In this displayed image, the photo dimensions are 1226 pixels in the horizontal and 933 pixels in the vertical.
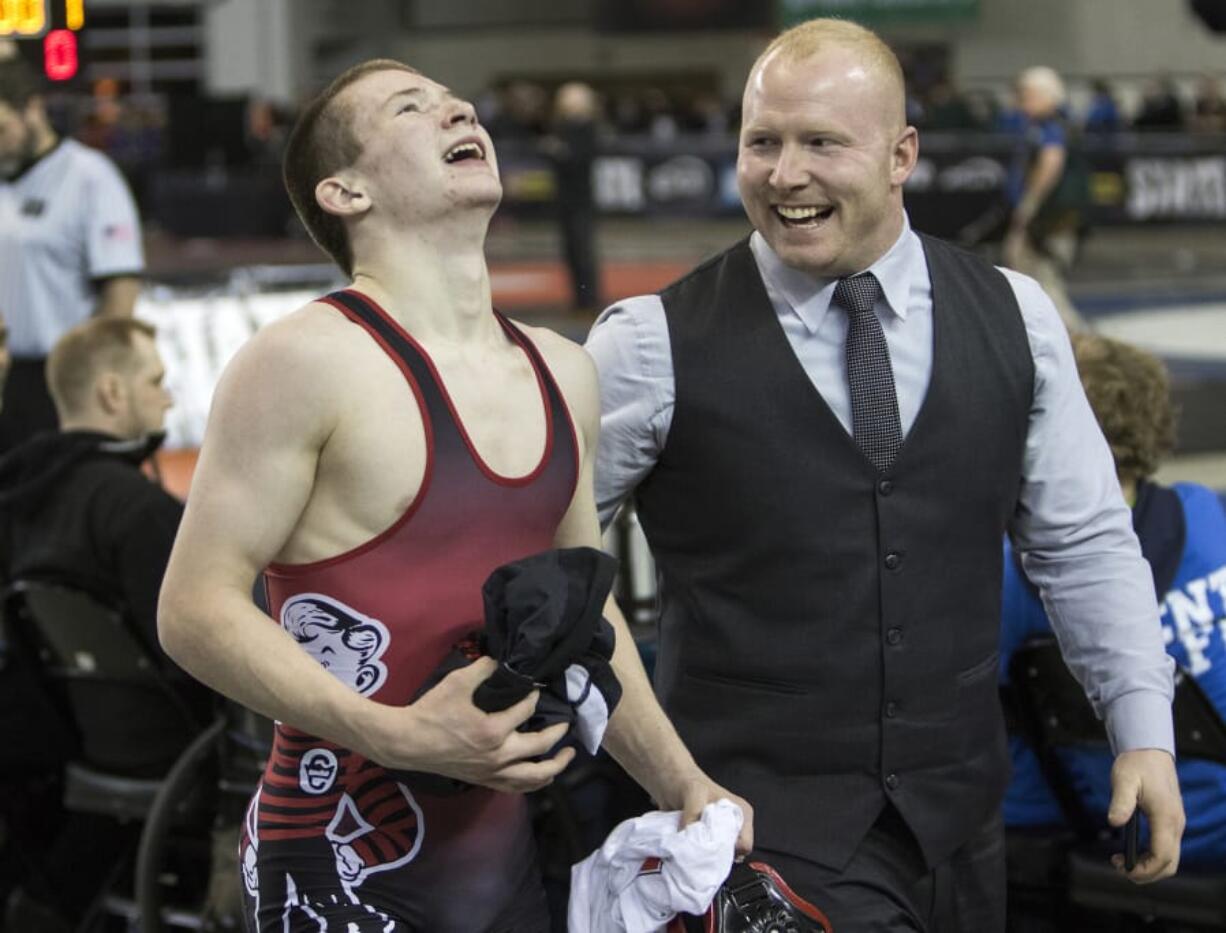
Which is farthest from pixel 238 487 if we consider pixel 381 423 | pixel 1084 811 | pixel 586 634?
pixel 1084 811

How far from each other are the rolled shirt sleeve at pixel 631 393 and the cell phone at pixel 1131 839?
34.5 inches

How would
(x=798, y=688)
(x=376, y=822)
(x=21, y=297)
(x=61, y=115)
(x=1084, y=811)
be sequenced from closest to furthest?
(x=376, y=822) < (x=798, y=688) < (x=1084, y=811) < (x=21, y=297) < (x=61, y=115)

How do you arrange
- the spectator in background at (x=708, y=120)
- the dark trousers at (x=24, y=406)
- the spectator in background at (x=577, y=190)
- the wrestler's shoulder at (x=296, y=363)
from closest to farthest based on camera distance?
1. the wrestler's shoulder at (x=296, y=363)
2. the dark trousers at (x=24, y=406)
3. the spectator in background at (x=577, y=190)
4. the spectator in background at (x=708, y=120)

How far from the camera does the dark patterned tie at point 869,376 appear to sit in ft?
9.18

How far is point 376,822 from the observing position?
2.44m

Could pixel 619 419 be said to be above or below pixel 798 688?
above

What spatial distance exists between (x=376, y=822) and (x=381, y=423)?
0.51 meters

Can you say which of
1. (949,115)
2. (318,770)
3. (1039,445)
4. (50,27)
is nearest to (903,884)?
(1039,445)

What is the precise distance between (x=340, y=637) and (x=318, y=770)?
0.62 ft

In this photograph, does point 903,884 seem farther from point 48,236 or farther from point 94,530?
point 48,236

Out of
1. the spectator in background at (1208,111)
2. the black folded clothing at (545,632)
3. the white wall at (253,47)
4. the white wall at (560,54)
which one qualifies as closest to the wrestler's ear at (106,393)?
the black folded clothing at (545,632)

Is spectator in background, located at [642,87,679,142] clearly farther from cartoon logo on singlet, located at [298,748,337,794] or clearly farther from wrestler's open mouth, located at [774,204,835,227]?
cartoon logo on singlet, located at [298,748,337,794]

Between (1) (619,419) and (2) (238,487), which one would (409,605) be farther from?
(1) (619,419)

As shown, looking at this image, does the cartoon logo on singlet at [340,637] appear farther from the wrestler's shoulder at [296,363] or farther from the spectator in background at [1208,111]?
the spectator in background at [1208,111]
